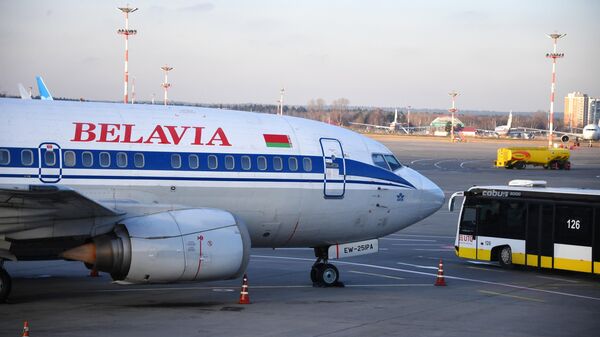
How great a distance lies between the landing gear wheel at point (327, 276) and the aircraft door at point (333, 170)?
2040mm

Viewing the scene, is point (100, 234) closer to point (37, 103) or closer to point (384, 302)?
point (37, 103)

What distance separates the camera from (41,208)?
69.5 feet

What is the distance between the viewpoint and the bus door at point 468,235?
32031mm

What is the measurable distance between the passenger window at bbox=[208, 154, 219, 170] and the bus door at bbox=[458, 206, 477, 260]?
1170cm

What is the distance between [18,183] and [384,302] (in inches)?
356

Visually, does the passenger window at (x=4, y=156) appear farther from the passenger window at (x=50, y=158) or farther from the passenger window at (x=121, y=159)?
the passenger window at (x=121, y=159)

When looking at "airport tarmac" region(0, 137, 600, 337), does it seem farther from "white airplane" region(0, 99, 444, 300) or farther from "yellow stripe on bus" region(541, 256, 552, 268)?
"white airplane" region(0, 99, 444, 300)

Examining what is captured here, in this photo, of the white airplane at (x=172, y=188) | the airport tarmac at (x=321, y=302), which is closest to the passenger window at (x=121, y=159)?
the white airplane at (x=172, y=188)

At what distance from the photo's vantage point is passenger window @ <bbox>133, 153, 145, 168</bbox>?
22.3 meters

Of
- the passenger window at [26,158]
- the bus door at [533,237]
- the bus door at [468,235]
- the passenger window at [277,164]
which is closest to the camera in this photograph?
the passenger window at [26,158]

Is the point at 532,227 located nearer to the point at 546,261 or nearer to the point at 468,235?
the point at 546,261

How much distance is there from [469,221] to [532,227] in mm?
2382

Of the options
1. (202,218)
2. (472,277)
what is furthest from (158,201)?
(472,277)

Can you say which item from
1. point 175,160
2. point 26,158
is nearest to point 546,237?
point 175,160
